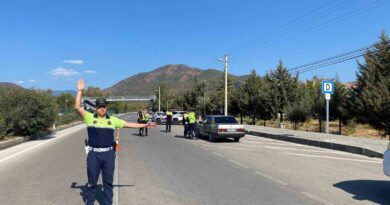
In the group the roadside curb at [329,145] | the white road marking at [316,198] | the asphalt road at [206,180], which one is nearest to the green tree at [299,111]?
the roadside curb at [329,145]

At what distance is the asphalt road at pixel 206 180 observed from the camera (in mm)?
8719

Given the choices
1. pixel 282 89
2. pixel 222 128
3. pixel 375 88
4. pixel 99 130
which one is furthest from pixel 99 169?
pixel 282 89

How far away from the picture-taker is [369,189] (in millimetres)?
10000

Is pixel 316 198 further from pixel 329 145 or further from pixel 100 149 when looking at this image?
pixel 329 145

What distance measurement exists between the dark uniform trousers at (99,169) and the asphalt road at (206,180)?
0.98m

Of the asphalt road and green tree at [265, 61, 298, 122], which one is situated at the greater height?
green tree at [265, 61, 298, 122]

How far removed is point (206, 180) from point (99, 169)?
4033 millimetres

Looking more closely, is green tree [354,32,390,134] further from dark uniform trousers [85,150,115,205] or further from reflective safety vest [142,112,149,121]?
dark uniform trousers [85,150,115,205]

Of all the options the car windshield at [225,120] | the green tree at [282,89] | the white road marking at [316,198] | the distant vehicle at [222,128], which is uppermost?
the green tree at [282,89]

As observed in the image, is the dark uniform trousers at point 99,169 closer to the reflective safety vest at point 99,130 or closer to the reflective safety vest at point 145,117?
the reflective safety vest at point 99,130

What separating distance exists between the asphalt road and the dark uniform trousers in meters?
0.98

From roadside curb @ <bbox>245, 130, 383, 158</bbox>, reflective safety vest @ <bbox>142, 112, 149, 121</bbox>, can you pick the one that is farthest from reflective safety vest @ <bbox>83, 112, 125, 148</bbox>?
reflective safety vest @ <bbox>142, 112, 149, 121</bbox>

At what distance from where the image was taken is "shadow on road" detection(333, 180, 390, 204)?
8.92 meters

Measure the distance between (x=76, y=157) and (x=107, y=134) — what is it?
385 inches
